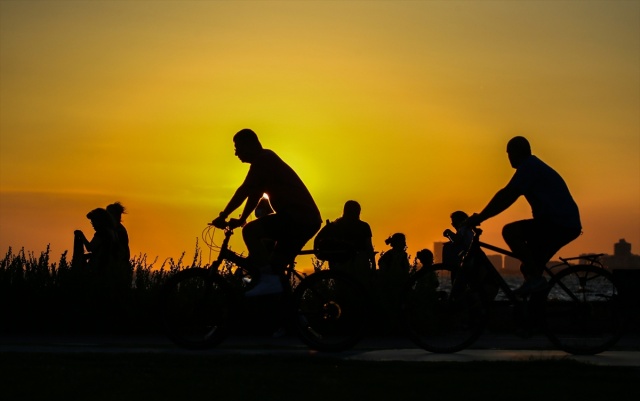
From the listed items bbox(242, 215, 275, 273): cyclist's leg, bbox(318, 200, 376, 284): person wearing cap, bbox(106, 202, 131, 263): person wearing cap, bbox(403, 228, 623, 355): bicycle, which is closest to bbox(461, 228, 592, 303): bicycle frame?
Result: bbox(403, 228, 623, 355): bicycle

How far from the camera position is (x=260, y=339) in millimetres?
15203

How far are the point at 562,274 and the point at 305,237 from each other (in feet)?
8.48

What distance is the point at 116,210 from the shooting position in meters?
19.7

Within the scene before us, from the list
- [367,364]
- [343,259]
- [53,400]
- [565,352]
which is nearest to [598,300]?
[565,352]

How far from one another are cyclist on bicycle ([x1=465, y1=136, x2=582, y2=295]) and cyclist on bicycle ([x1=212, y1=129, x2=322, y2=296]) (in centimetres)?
166

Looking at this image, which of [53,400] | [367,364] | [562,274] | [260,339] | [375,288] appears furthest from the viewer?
[375,288]

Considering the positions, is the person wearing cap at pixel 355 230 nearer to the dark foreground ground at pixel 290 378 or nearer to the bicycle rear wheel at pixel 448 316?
the bicycle rear wheel at pixel 448 316

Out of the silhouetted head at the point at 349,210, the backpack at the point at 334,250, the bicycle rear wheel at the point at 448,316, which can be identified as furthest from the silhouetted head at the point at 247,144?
the silhouetted head at the point at 349,210


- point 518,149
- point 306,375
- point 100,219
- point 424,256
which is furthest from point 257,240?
point 100,219

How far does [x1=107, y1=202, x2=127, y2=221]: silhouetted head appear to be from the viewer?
19594 mm

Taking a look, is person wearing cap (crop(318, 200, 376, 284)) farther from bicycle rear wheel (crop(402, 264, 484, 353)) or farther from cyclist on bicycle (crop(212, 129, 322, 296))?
cyclist on bicycle (crop(212, 129, 322, 296))

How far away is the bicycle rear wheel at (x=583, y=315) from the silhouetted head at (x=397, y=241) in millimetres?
6211

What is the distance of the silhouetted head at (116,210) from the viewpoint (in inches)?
771

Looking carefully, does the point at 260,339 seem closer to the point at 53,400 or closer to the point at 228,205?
the point at 228,205
